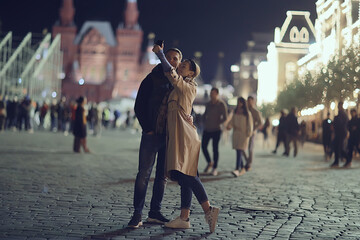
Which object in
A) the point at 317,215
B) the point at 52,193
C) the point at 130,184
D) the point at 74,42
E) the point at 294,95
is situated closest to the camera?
the point at 317,215

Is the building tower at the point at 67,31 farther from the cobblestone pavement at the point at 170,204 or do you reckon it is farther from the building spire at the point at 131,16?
the cobblestone pavement at the point at 170,204

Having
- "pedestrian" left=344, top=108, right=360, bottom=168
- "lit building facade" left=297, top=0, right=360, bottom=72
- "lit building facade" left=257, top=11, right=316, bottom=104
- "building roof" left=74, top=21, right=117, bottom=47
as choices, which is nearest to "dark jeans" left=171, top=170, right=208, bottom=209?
"pedestrian" left=344, top=108, right=360, bottom=168

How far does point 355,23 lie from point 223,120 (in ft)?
81.3

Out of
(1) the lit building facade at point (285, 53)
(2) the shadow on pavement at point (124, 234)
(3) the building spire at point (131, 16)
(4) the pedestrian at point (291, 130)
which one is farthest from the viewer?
(3) the building spire at point (131, 16)

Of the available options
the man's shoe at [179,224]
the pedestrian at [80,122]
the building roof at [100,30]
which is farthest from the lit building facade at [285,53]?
the man's shoe at [179,224]

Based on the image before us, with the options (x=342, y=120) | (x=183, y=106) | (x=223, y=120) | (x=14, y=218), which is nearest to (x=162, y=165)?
(x=183, y=106)

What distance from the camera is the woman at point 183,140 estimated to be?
5.77 m

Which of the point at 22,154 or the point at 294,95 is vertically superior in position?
the point at 294,95

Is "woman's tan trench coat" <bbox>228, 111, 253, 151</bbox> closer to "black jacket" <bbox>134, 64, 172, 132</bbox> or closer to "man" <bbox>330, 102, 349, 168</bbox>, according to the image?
"man" <bbox>330, 102, 349, 168</bbox>

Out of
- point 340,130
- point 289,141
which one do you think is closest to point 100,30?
point 289,141

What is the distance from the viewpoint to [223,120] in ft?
39.7

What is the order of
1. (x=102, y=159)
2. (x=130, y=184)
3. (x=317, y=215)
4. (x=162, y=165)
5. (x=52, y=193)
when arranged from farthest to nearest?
(x=102, y=159)
(x=130, y=184)
(x=52, y=193)
(x=317, y=215)
(x=162, y=165)

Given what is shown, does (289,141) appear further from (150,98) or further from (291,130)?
(150,98)

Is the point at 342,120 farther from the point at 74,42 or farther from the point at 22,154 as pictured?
the point at 74,42
